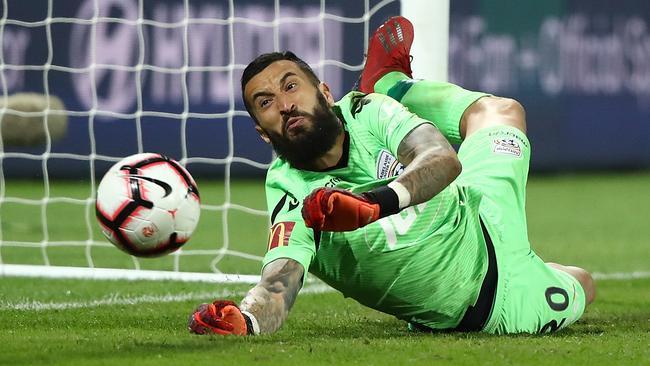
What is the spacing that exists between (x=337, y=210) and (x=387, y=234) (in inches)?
21.3

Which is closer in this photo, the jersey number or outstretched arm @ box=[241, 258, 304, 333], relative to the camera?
outstretched arm @ box=[241, 258, 304, 333]

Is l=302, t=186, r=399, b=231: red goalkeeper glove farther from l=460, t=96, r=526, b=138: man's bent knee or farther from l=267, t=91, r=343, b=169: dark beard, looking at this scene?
l=460, t=96, r=526, b=138: man's bent knee

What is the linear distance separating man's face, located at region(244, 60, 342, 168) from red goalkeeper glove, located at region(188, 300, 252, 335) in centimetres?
52

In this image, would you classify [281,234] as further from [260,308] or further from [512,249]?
[512,249]

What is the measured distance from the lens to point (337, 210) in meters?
2.92

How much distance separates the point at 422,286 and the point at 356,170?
391mm

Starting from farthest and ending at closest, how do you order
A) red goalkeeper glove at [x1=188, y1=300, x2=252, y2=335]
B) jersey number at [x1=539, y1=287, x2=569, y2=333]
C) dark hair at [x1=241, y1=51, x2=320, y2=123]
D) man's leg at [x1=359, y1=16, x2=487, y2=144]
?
man's leg at [x1=359, y1=16, x2=487, y2=144] < jersey number at [x1=539, y1=287, x2=569, y2=333] < dark hair at [x1=241, y1=51, x2=320, y2=123] < red goalkeeper glove at [x1=188, y1=300, x2=252, y2=335]

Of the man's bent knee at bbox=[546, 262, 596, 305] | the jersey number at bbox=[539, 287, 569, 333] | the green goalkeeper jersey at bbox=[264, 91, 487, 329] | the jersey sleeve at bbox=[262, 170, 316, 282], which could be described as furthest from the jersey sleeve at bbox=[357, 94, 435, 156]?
the man's bent knee at bbox=[546, 262, 596, 305]

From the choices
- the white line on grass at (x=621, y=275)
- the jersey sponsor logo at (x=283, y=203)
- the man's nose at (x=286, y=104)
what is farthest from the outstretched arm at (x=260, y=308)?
the white line on grass at (x=621, y=275)

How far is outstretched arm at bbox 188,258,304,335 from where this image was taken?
3191 millimetres

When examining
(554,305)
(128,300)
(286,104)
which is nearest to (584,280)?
(554,305)

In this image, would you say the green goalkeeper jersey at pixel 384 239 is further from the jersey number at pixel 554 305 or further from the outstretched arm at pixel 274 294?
the jersey number at pixel 554 305

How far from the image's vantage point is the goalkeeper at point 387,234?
3.31 m

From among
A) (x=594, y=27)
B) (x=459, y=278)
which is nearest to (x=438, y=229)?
(x=459, y=278)
